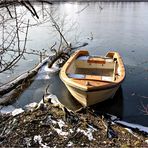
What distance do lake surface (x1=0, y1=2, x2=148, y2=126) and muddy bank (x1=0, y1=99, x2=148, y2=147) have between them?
997 mm

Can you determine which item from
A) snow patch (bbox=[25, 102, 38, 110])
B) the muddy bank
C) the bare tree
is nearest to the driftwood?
snow patch (bbox=[25, 102, 38, 110])

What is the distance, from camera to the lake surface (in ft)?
26.8

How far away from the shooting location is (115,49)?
1548cm

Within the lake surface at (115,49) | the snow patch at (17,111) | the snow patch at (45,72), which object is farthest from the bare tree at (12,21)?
the snow patch at (45,72)

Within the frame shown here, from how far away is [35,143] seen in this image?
226 inches

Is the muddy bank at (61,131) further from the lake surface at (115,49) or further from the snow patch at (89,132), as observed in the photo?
the lake surface at (115,49)

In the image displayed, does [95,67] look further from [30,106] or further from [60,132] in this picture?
[60,132]

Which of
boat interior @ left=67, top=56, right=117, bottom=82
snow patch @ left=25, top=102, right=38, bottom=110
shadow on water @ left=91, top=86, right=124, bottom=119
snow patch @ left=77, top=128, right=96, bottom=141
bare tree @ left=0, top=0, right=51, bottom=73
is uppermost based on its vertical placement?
bare tree @ left=0, top=0, right=51, bottom=73

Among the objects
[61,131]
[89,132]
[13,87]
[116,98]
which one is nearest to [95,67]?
[116,98]

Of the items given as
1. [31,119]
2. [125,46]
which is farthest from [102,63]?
[125,46]

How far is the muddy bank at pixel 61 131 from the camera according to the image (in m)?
5.82

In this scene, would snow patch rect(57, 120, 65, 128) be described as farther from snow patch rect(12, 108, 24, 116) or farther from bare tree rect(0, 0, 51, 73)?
bare tree rect(0, 0, 51, 73)

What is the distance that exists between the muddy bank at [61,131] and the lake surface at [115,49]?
1.00 m

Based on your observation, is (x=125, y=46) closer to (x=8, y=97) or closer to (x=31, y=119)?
(x=8, y=97)
